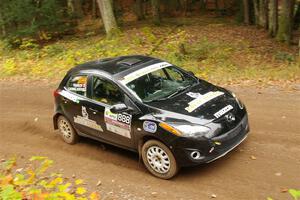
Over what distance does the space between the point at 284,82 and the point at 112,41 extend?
9081mm

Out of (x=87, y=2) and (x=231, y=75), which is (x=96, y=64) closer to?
(x=231, y=75)

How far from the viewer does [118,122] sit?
778 cm

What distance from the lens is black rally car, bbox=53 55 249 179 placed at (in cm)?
696

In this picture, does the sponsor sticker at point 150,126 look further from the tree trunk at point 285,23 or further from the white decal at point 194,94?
the tree trunk at point 285,23

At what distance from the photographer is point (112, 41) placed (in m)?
18.5

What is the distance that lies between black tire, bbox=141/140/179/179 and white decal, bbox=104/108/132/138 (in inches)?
20.5

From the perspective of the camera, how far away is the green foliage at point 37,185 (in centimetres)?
602

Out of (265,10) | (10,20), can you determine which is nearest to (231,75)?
(265,10)

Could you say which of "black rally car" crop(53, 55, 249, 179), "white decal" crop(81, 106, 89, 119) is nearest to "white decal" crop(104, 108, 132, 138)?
"black rally car" crop(53, 55, 249, 179)

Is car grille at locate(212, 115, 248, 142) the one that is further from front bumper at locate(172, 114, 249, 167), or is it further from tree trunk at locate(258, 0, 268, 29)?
tree trunk at locate(258, 0, 268, 29)

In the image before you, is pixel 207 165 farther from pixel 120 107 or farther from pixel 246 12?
pixel 246 12

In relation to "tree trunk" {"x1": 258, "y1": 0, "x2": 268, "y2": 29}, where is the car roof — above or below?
above

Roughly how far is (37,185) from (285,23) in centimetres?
1310

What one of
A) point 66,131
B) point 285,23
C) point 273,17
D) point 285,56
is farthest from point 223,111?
point 273,17
